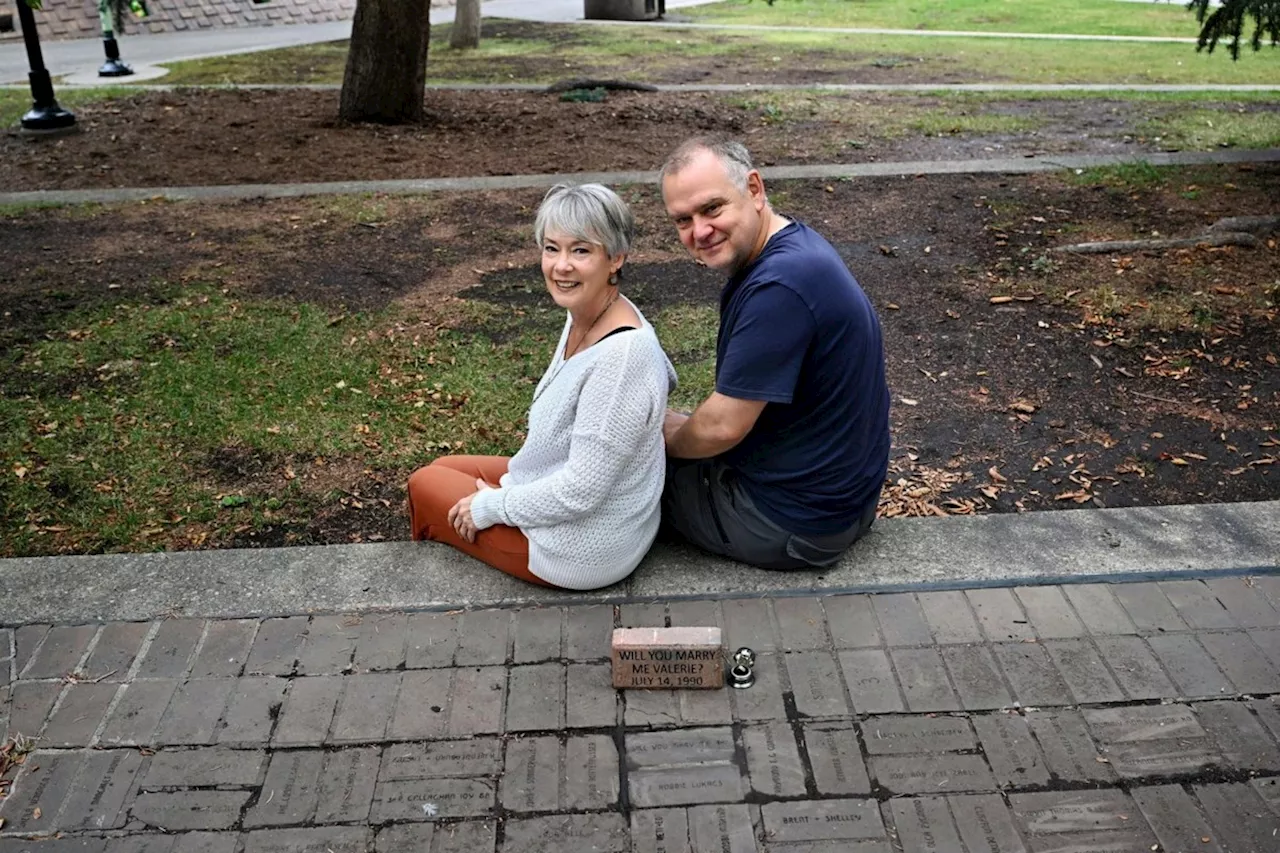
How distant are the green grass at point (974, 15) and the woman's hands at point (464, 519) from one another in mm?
19965

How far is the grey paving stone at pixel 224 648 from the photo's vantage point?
3.37 metres

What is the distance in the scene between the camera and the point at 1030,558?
12.6 feet

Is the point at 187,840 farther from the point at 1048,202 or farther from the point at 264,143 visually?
the point at 264,143

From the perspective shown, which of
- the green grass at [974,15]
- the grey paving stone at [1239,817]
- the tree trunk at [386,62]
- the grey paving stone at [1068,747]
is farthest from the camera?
the green grass at [974,15]

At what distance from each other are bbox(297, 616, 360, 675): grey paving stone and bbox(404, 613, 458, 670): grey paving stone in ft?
0.56

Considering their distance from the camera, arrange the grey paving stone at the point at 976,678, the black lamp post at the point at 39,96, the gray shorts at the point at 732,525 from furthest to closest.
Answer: the black lamp post at the point at 39,96, the gray shorts at the point at 732,525, the grey paving stone at the point at 976,678

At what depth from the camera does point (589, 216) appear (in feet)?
10.7

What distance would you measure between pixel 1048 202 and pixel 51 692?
731 centimetres

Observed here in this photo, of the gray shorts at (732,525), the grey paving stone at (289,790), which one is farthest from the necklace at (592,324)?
the grey paving stone at (289,790)

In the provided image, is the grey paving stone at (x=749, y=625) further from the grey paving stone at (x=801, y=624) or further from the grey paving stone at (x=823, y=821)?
the grey paving stone at (x=823, y=821)

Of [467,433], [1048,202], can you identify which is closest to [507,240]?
[467,433]

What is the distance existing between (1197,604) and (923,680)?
1008 millimetres

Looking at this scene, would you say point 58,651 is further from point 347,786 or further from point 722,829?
point 722,829

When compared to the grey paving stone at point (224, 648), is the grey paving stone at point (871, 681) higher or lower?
higher
